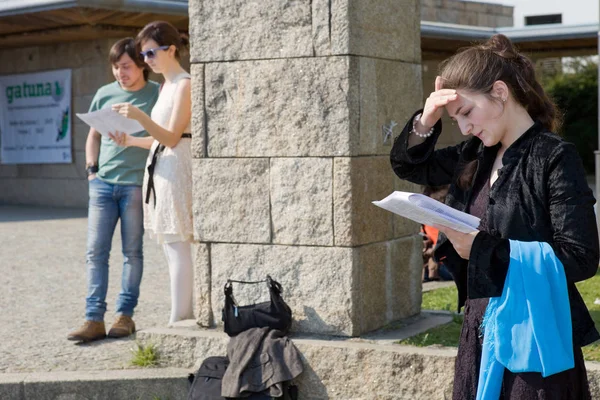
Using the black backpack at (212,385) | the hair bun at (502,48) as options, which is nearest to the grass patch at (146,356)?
the black backpack at (212,385)

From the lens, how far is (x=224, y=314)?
509 cm

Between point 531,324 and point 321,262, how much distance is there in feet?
7.54

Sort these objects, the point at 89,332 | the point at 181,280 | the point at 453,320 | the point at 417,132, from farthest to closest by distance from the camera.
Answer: the point at 89,332 → the point at 181,280 → the point at 453,320 → the point at 417,132

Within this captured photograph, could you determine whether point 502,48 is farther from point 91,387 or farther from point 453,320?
point 91,387

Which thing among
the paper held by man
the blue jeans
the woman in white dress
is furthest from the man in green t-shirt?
the paper held by man

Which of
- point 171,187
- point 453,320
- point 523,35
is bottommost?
point 453,320

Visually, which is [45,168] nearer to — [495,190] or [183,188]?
[183,188]

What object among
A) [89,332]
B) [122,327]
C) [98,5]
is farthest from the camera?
[98,5]

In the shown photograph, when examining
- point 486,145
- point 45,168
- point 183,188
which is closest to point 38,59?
point 45,168

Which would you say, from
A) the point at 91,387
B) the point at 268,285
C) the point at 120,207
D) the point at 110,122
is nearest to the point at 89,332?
the point at 120,207

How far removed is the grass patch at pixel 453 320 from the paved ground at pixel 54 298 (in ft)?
5.32

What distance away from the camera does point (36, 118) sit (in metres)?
17.0

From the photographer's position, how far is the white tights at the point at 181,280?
5.87 m

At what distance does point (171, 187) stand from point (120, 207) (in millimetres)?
593
